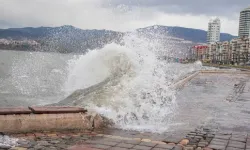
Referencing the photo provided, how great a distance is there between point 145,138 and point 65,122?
1.44 metres

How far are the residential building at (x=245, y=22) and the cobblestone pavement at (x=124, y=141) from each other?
19660 cm

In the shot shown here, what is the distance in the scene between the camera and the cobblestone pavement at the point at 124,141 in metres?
4.76

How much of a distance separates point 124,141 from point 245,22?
200 metres

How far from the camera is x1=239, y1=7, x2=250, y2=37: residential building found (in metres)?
189

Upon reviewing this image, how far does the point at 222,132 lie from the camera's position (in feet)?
20.2

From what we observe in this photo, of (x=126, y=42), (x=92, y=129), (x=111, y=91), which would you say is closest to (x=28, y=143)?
(x=92, y=129)

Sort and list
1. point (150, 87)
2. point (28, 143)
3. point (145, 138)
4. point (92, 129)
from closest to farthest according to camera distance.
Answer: point (28, 143)
point (145, 138)
point (92, 129)
point (150, 87)

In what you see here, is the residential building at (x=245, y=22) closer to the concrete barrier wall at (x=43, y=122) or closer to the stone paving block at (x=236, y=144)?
the stone paving block at (x=236, y=144)

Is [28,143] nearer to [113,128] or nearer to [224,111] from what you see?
[113,128]

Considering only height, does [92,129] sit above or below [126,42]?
below

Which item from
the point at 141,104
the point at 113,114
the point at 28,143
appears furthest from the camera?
the point at 141,104

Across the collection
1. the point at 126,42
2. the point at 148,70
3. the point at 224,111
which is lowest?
the point at 224,111

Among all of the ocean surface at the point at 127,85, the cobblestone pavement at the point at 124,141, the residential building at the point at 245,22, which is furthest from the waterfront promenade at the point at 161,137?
the residential building at the point at 245,22

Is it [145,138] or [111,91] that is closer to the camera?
[145,138]
